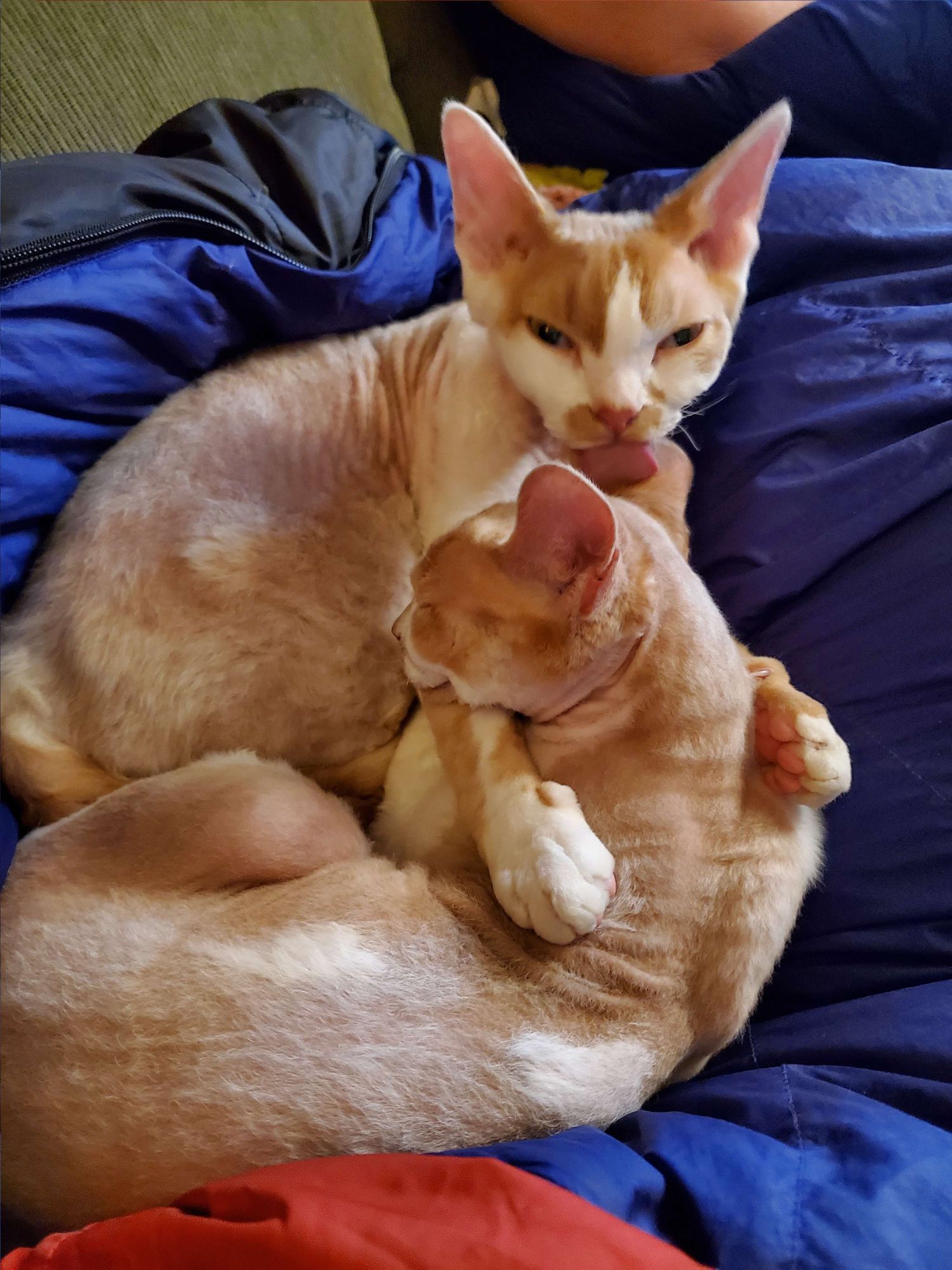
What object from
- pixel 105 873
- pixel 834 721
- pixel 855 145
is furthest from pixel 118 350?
pixel 855 145

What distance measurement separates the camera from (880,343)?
4.32 ft

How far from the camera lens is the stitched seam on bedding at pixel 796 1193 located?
28.2 inches

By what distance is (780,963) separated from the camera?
1.09 meters

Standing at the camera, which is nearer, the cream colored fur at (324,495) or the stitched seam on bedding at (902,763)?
the stitched seam on bedding at (902,763)

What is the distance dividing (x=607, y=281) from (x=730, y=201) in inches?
10.9

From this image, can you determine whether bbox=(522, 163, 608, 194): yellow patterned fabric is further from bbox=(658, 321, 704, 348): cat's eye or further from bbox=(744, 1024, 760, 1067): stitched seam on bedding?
bbox=(744, 1024, 760, 1067): stitched seam on bedding

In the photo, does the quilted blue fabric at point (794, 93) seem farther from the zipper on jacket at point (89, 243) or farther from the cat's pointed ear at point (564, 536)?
the cat's pointed ear at point (564, 536)

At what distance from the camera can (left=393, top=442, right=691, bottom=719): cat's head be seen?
90 centimetres

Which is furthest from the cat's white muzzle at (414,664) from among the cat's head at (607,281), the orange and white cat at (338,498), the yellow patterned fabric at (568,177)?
the yellow patterned fabric at (568,177)

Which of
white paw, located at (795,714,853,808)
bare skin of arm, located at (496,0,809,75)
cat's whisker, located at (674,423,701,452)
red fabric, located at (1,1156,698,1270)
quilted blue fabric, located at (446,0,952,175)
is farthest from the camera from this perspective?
bare skin of arm, located at (496,0,809,75)

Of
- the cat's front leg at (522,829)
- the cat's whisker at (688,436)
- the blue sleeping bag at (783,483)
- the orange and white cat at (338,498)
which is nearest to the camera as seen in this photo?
the blue sleeping bag at (783,483)

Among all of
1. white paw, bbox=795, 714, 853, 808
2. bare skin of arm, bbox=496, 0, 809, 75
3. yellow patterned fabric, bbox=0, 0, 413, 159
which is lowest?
white paw, bbox=795, 714, 853, 808

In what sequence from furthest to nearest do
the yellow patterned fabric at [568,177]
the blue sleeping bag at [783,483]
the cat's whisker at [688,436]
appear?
1. the yellow patterned fabric at [568,177]
2. the cat's whisker at [688,436]
3. the blue sleeping bag at [783,483]

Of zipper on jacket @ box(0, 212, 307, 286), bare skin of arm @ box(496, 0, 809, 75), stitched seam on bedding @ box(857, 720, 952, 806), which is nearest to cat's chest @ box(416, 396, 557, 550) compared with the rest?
zipper on jacket @ box(0, 212, 307, 286)
